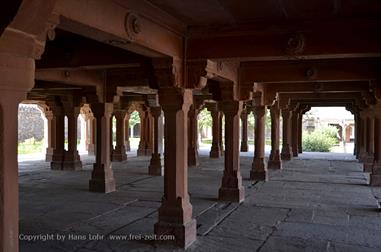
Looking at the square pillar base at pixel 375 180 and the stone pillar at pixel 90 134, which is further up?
the stone pillar at pixel 90 134

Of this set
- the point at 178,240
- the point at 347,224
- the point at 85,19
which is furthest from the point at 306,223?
the point at 85,19

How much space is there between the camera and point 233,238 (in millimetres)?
6402

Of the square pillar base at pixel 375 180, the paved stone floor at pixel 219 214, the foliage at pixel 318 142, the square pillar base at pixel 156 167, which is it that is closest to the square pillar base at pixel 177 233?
the paved stone floor at pixel 219 214

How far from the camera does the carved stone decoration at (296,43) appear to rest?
5.64 metres

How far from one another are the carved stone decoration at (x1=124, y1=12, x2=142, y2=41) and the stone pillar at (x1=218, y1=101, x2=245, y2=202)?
450cm

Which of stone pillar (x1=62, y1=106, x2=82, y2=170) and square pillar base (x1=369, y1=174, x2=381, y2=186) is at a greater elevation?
stone pillar (x1=62, y1=106, x2=82, y2=170)

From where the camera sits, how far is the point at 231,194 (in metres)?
9.27

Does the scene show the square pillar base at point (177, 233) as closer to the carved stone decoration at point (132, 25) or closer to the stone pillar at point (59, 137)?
the carved stone decoration at point (132, 25)

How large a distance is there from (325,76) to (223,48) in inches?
149

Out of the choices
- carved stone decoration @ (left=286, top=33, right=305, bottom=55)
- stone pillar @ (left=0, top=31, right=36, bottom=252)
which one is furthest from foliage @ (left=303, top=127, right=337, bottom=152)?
stone pillar @ (left=0, top=31, right=36, bottom=252)

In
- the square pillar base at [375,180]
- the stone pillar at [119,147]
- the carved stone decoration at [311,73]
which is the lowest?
the square pillar base at [375,180]

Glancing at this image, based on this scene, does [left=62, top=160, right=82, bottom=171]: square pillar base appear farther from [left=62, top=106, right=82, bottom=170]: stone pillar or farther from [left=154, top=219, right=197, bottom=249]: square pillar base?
[left=154, top=219, right=197, bottom=249]: square pillar base

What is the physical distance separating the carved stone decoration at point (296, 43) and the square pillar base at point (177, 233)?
281 centimetres

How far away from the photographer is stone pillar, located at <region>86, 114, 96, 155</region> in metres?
23.6
